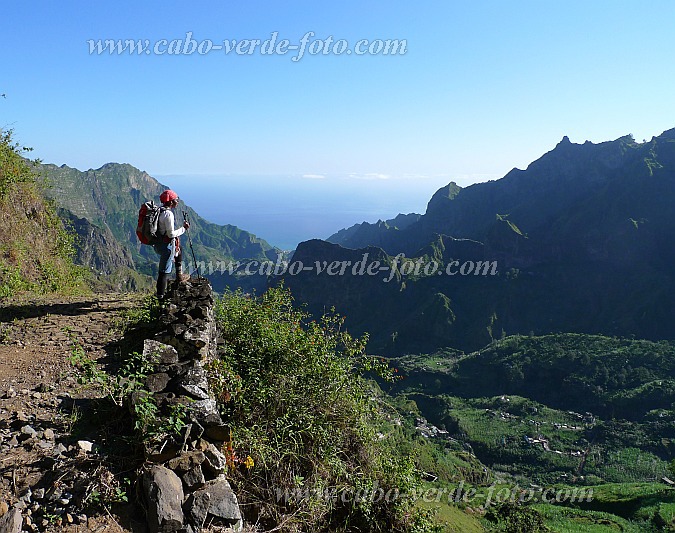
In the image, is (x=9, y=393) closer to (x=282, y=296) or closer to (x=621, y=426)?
(x=282, y=296)

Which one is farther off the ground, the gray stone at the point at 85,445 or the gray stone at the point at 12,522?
the gray stone at the point at 85,445

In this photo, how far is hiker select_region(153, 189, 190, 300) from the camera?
6.59 m

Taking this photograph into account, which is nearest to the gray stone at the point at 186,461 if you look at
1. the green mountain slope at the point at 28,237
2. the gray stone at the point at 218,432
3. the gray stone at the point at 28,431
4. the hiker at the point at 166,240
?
the gray stone at the point at 218,432

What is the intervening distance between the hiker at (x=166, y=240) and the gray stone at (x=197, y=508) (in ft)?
14.1

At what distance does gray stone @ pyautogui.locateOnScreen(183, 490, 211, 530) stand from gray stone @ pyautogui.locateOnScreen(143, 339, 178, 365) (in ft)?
4.63

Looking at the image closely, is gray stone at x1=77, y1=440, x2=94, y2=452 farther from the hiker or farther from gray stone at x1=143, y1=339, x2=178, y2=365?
the hiker

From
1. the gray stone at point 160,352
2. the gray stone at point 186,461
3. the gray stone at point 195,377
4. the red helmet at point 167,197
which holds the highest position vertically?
the red helmet at point 167,197

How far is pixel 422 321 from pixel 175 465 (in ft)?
394

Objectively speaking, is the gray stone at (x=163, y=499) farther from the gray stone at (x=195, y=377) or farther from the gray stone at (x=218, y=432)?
the gray stone at (x=195, y=377)

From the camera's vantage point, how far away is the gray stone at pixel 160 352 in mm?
4031

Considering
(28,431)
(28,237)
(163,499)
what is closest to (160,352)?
(28,431)

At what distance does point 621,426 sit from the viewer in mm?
71562

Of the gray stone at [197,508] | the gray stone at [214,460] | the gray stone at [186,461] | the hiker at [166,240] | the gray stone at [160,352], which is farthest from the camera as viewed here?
the hiker at [166,240]

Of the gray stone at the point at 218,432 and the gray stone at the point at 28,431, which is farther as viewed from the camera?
the gray stone at the point at 218,432
